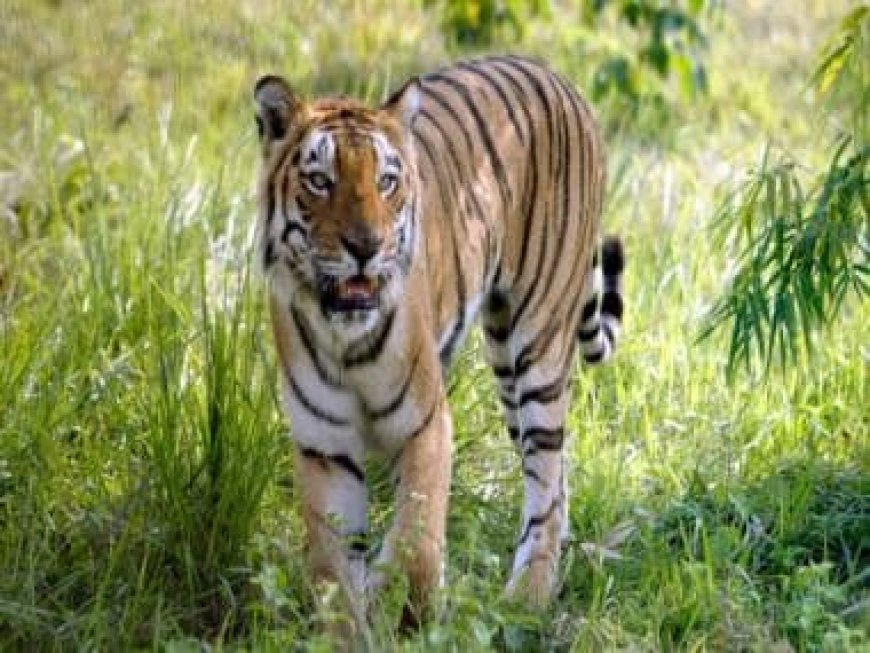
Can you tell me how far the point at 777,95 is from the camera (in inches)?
376

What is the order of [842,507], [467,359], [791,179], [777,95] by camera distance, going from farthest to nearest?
[777,95]
[467,359]
[842,507]
[791,179]

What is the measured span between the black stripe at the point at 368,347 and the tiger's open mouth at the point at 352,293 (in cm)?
11

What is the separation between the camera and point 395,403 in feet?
14.3

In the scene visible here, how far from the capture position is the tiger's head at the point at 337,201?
4109mm

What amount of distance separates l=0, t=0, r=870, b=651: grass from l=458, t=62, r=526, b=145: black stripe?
744mm

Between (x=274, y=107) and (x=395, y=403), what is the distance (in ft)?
2.26

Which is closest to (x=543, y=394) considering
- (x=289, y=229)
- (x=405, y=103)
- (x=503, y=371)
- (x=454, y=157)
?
(x=503, y=371)

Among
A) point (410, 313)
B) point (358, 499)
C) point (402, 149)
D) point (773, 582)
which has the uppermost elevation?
point (402, 149)

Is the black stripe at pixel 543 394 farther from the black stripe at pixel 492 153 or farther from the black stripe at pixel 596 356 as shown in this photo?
the black stripe at pixel 492 153

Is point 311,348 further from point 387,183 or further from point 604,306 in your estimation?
point 604,306

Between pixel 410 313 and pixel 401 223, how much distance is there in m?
0.21

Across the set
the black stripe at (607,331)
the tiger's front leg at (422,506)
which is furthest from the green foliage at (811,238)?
the tiger's front leg at (422,506)

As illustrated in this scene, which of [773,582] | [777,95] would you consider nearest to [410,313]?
[773,582]

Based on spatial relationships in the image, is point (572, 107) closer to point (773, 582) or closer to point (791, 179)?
point (791, 179)
